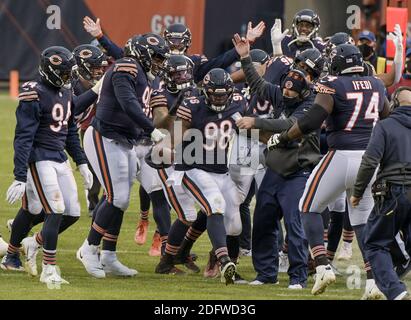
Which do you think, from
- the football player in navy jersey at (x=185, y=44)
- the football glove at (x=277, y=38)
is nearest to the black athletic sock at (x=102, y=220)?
the football player in navy jersey at (x=185, y=44)

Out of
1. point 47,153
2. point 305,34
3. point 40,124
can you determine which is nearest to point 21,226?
point 47,153

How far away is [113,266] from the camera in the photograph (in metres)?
9.06

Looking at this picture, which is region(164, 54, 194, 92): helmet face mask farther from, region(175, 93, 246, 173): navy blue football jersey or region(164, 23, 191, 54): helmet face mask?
region(164, 23, 191, 54): helmet face mask

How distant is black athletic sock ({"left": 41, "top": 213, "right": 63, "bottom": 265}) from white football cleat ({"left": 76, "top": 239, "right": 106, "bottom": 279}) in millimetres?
563

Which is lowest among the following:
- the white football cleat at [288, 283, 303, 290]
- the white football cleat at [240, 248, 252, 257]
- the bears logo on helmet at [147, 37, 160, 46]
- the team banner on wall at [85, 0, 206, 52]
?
the white football cleat at [240, 248, 252, 257]

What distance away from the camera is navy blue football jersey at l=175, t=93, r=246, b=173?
879cm

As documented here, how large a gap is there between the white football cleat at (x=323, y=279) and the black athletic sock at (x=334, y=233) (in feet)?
4.50

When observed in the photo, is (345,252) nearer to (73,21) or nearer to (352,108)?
(352,108)

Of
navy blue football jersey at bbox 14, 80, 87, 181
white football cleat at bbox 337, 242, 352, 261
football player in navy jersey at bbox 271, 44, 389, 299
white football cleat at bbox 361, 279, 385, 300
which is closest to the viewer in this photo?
white football cleat at bbox 361, 279, 385, 300

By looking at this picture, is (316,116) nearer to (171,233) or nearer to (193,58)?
(171,233)

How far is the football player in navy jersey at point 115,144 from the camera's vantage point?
895cm

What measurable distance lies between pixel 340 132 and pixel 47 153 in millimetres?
2078

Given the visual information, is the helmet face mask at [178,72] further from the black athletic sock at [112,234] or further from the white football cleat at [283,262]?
the white football cleat at [283,262]

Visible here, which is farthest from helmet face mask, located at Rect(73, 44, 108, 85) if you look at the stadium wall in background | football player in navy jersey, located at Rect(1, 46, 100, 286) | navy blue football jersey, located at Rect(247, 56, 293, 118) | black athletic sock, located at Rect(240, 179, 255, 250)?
the stadium wall in background
